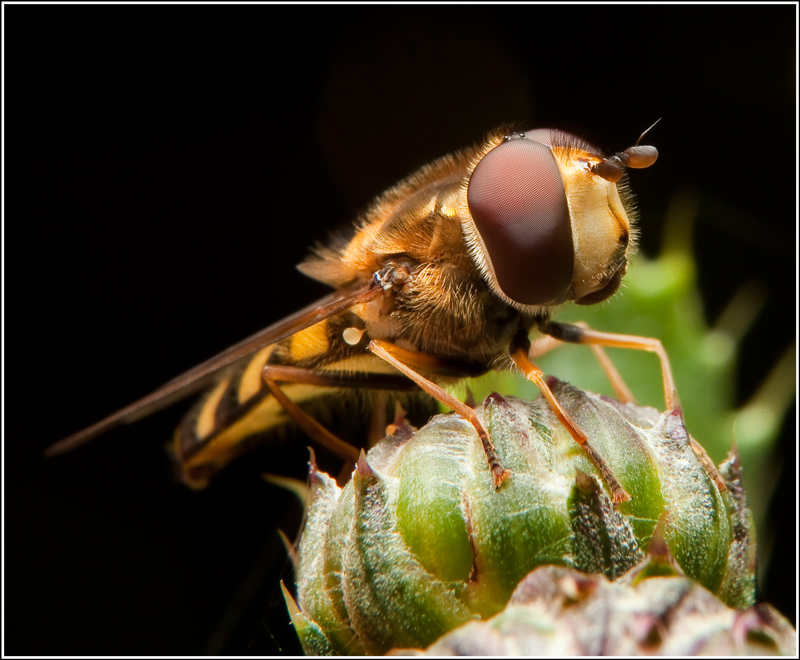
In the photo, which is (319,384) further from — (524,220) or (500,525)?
(500,525)

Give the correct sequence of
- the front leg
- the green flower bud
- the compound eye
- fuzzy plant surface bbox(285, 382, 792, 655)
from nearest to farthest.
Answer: the green flower bud → fuzzy plant surface bbox(285, 382, 792, 655) → the compound eye → the front leg

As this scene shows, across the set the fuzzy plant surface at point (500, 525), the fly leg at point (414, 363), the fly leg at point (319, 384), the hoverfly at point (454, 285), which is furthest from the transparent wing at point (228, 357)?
the fuzzy plant surface at point (500, 525)

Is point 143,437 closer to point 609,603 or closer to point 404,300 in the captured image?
point 404,300

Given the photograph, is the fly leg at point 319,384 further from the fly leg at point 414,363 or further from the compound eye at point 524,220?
the compound eye at point 524,220

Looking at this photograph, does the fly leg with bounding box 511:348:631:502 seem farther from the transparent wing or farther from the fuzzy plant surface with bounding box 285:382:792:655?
the transparent wing

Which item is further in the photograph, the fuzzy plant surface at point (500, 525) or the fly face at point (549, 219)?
the fly face at point (549, 219)

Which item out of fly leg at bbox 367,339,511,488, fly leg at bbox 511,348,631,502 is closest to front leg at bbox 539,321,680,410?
fly leg at bbox 367,339,511,488

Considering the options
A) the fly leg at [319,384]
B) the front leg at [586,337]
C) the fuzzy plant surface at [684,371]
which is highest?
the fly leg at [319,384]

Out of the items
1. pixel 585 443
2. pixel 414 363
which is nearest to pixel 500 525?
pixel 585 443
